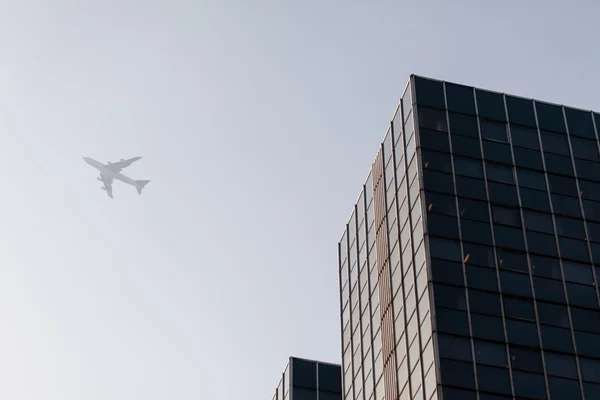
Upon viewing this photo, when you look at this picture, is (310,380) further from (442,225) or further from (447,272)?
(447,272)

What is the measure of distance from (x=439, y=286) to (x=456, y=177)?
32.9ft

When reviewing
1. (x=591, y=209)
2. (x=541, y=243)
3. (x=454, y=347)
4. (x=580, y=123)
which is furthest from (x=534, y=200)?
(x=454, y=347)

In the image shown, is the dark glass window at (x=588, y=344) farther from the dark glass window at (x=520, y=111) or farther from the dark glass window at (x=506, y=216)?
the dark glass window at (x=520, y=111)

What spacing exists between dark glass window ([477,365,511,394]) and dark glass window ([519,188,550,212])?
14156 mm

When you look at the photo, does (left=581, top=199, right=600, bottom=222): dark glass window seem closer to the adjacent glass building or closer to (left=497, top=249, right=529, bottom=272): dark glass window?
(left=497, top=249, right=529, bottom=272): dark glass window

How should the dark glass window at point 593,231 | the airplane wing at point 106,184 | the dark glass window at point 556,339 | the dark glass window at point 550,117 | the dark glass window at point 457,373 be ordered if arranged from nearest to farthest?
the dark glass window at point 457,373, the dark glass window at point 556,339, the dark glass window at point 593,231, the dark glass window at point 550,117, the airplane wing at point 106,184

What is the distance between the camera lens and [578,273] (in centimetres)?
7075

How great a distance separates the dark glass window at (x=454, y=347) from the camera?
2491 inches

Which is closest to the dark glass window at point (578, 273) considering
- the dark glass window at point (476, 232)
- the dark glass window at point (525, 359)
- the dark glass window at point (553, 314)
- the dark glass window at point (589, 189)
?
the dark glass window at point (553, 314)

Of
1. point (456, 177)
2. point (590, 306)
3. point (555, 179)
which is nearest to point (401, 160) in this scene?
point (456, 177)

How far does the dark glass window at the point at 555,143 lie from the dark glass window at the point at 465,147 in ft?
17.1

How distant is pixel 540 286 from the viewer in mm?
69125

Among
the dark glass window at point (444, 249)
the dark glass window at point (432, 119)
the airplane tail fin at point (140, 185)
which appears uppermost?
the airplane tail fin at point (140, 185)

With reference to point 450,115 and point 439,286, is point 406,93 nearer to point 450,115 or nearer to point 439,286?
point 450,115
